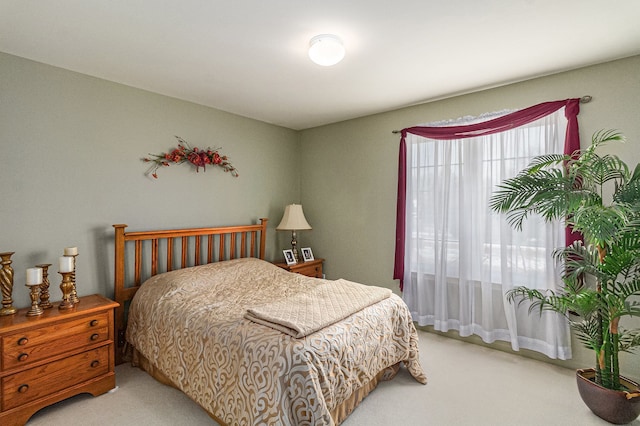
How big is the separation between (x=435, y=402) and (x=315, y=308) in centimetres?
107

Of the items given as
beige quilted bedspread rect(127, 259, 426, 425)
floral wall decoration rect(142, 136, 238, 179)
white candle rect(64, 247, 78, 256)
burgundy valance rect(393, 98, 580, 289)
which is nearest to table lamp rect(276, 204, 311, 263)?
floral wall decoration rect(142, 136, 238, 179)

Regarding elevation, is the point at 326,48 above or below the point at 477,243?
above

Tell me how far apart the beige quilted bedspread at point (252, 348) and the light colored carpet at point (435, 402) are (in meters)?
0.18

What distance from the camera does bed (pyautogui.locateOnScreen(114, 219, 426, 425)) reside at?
5.29 feet

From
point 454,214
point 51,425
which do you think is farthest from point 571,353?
point 51,425

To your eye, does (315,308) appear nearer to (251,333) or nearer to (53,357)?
(251,333)

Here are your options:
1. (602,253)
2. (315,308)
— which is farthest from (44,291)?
(602,253)

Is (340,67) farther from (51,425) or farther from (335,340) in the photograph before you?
(51,425)

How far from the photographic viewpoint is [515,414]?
203 cm

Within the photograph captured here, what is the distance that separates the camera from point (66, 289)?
2244mm

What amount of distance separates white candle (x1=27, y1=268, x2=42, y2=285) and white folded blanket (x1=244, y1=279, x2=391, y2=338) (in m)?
1.43

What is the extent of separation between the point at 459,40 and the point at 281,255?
315 cm

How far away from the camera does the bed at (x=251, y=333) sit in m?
1.61

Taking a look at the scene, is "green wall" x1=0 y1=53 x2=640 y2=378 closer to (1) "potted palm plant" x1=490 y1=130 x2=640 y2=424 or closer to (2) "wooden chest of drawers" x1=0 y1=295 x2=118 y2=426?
(2) "wooden chest of drawers" x1=0 y1=295 x2=118 y2=426
